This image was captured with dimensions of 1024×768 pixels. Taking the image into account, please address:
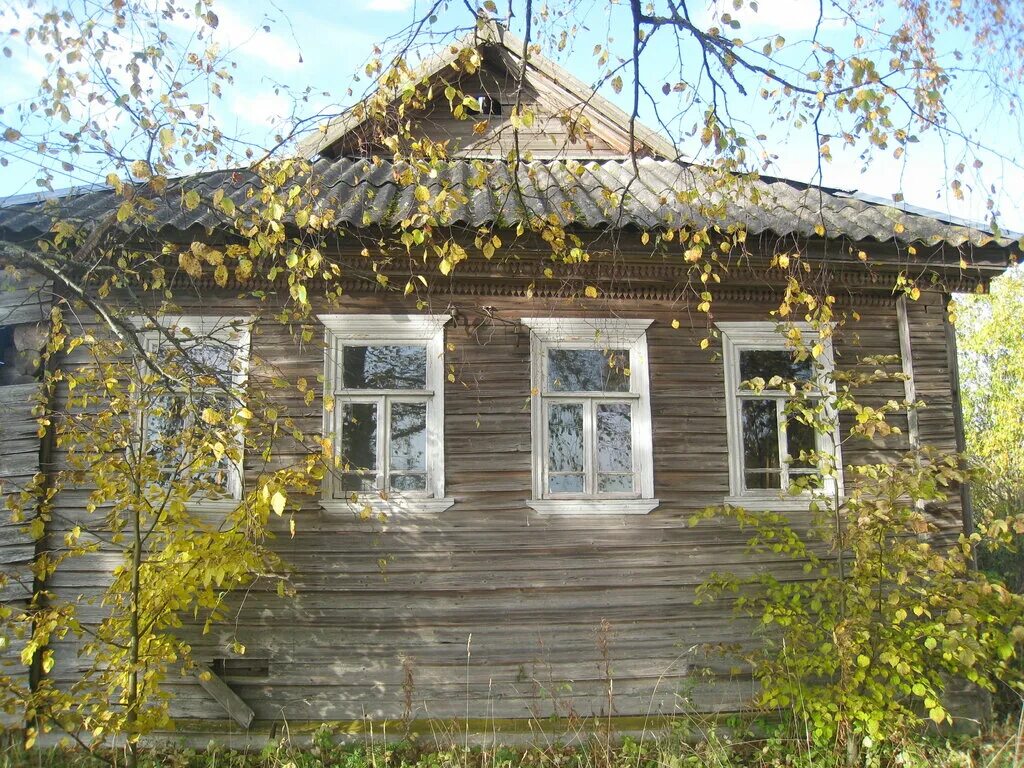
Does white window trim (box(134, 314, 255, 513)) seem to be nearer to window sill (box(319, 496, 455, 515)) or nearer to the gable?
window sill (box(319, 496, 455, 515))

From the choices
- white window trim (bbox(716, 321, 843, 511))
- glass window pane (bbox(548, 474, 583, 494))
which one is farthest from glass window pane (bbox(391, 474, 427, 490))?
white window trim (bbox(716, 321, 843, 511))

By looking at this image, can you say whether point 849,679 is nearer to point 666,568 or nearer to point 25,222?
point 666,568

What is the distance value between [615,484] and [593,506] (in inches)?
12.4

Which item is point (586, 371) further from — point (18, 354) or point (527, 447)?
point (18, 354)

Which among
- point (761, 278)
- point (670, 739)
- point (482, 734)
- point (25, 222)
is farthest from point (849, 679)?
point (25, 222)

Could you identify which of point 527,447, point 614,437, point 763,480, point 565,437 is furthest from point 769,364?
point 527,447

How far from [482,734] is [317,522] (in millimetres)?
2151

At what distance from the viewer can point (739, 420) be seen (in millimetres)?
6496

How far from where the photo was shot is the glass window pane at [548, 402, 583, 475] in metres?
6.34

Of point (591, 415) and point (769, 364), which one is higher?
point (769, 364)

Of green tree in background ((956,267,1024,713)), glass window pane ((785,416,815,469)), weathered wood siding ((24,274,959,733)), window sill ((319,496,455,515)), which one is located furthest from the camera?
green tree in background ((956,267,1024,713))

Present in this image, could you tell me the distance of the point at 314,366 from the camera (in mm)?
6281

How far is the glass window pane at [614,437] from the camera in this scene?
6379 mm

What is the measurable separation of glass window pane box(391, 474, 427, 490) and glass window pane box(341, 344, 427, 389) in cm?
77
